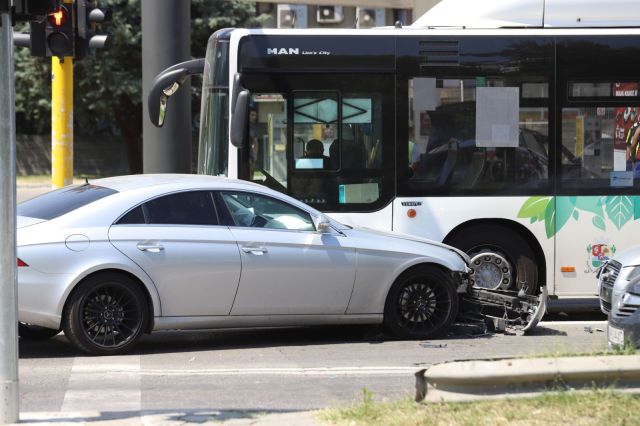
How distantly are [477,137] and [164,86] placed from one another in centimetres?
369

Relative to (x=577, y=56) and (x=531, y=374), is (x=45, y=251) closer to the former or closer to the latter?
(x=531, y=374)

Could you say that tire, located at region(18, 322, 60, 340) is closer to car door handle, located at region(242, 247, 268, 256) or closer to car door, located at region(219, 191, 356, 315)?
car door, located at region(219, 191, 356, 315)

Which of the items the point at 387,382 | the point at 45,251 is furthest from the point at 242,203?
the point at 387,382

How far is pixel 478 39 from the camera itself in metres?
11.8

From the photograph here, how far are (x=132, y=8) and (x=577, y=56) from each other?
29195 millimetres

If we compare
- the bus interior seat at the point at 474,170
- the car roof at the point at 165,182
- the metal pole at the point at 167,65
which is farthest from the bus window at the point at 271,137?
the metal pole at the point at 167,65

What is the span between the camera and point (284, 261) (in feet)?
30.9

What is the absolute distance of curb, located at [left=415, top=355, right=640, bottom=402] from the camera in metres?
6.07

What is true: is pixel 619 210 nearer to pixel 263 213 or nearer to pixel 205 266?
pixel 263 213

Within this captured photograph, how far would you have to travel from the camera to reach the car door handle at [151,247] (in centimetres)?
900

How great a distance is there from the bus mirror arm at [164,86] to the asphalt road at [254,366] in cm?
301

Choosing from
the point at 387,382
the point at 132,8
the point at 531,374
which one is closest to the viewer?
the point at 531,374

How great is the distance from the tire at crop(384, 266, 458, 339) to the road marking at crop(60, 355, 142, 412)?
8.26 ft

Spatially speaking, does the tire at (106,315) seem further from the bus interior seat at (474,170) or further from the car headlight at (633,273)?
the bus interior seat at (474,170)
